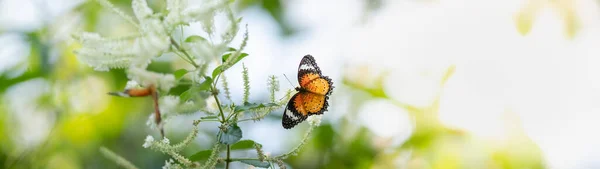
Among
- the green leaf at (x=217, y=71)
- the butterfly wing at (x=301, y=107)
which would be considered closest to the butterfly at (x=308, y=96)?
the butterfly wing at (x=301, y=107)

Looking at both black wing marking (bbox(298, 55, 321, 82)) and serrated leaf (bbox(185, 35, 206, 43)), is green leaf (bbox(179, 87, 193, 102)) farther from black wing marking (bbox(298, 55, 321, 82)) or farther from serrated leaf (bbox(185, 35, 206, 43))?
black wing marking (bbox(298, 55, 321, 82))

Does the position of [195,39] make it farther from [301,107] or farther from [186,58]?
[301,107]

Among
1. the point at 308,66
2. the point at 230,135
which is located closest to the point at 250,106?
the point at 230,135

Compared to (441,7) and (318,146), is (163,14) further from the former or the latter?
(441,7)

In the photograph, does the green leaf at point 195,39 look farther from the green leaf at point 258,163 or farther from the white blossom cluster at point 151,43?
the green leaf at point 258,163

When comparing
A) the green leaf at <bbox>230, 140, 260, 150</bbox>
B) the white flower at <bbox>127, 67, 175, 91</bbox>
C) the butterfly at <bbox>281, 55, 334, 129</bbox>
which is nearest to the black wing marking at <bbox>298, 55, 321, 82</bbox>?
the butterfly at <bbox>281, 55, 334, 129</bbox>

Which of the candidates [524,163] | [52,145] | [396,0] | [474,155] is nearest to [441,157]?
[474,155]
